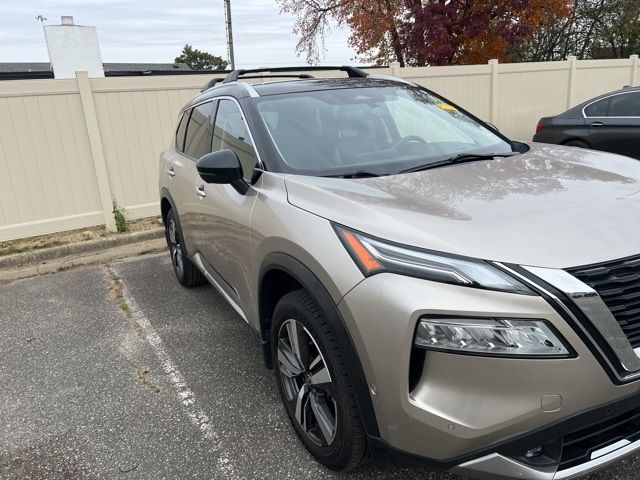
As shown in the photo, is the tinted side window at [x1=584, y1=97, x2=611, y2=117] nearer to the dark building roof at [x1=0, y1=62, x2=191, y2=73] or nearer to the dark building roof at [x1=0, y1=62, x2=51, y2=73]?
the dark building roof at [x1=0, y1=62, x2=191, y2=73]

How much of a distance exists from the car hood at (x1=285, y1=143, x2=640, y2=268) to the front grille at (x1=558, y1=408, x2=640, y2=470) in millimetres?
597

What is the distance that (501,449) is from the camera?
1.70m

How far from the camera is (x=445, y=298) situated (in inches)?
66.9

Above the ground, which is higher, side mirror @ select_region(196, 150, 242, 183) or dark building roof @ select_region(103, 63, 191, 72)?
dark building roof @ select_region(103, 63, 191, 72)

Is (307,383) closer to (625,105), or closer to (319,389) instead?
(319,389)

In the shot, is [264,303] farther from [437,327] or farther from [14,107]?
[14,107]

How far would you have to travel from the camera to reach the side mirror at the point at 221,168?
2.70 metres

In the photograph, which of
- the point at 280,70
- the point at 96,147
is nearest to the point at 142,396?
the point at 280,70

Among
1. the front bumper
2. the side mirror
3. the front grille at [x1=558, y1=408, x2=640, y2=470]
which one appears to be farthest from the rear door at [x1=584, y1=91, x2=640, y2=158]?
the front bumper

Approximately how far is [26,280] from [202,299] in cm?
242

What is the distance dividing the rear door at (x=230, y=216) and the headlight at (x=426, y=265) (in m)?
0.97

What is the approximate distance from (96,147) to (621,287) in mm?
6681

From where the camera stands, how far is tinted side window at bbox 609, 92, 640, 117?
741 centimetres

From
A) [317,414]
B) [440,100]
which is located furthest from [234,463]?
[440,100]
